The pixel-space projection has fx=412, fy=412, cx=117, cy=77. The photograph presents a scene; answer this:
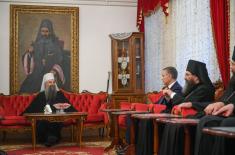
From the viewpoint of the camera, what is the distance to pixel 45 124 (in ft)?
26.8

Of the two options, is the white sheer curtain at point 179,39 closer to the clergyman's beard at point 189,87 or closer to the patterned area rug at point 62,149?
the clergyman's beard at point 189,87

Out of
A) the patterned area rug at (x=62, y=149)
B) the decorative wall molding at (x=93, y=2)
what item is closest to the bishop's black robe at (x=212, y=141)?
the patterned area rug at (x=62, y=149)

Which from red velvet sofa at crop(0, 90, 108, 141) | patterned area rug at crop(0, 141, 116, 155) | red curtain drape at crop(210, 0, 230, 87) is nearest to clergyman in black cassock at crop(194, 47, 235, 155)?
red curtain drape at crop(210, 0, 230, 87)

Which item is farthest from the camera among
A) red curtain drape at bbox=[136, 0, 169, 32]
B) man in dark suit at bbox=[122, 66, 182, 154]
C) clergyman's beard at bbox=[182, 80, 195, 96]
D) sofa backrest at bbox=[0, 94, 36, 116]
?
sofa backrest at bbox=[0, 94, 36, 116]

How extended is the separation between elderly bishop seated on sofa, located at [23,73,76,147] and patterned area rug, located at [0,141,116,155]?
9.6 inches

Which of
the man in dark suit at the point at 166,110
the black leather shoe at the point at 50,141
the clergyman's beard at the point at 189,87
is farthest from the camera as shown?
the black leather shoe at the point at 50,141

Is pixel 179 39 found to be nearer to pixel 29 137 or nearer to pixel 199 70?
pixel 199 70

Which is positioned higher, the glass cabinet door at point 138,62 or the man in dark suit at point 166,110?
the glass cabinet door at point 138,62

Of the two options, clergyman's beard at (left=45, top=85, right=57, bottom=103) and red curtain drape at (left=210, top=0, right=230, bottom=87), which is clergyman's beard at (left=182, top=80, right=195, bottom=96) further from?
clergyman's beard at (left=45, top=85, right=57, bottom=103)

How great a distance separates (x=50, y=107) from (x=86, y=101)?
4.74 ft

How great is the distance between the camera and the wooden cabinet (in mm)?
9641

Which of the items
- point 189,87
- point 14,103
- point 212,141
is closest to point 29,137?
point 14,103

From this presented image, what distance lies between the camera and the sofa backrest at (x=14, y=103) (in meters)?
8.92

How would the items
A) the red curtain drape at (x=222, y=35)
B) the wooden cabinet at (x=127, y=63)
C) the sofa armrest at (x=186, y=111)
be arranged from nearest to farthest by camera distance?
1. the sofa armrest at (x=186, y=111)
2. the red curtain drape at (x=222, y=35)
3. the wooden cabinet at (x=127, y=63)
